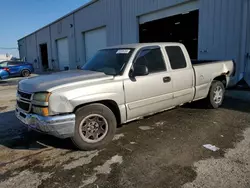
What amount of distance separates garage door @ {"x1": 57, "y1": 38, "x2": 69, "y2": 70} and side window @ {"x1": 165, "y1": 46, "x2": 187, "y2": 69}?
20.2 m

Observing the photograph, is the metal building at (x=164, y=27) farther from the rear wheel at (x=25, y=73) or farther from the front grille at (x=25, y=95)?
the front grille at (x=25, y=95)

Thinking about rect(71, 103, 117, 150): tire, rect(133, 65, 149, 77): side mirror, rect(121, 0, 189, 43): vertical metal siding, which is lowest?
rect(71, 103, 117, 150): tire

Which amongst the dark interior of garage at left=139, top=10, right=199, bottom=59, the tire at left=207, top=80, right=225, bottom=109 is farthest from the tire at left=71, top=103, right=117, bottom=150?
the dark interior of garage at left=139, top=10, right=199, bottom=59

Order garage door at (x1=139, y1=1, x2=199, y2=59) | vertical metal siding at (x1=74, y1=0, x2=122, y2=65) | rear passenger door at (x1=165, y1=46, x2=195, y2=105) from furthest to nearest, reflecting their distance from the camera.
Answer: vertical metal siding at (x1=74, y1=0, x2=122, y2=65) → garage door at (x1=139, y1=1, x2=199, y2=59) → rear passenger door at (x1=165, y1=46, x2=195, y2=105)

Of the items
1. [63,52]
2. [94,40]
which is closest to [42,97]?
[94,40]

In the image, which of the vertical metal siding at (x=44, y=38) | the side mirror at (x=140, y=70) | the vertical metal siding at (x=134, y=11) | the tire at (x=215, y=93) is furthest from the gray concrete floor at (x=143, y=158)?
the vertical metal siding at (x=44, y=38)

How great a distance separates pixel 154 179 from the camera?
279 cm

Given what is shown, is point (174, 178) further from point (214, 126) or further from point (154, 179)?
point (214, 126)

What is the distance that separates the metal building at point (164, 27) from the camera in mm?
8219

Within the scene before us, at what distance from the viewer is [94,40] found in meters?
18.0

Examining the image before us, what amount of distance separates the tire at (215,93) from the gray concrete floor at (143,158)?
2.49ft

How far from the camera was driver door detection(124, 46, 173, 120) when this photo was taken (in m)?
3.99

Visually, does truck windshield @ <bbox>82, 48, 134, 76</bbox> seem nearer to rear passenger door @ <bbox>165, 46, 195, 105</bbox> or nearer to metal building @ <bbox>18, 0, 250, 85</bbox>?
rear passenger door @ <bbox>165, 46, 195, 105</bbox>

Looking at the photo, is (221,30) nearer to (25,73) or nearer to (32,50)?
(25,73)
